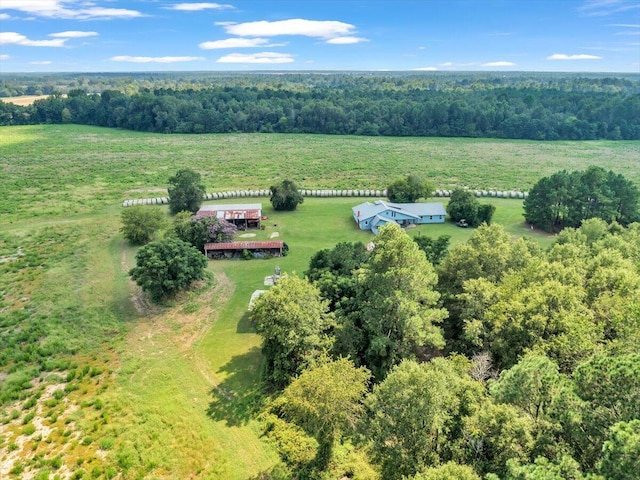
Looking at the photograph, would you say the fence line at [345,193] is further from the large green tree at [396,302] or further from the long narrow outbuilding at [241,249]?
the large green tree at [396,302]

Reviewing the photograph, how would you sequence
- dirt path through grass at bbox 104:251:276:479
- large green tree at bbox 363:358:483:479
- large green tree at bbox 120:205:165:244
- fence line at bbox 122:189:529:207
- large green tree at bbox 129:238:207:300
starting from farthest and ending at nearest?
fence line at bbox 122:189:529:207, large green tree at bbox 120:205:165:244, large green tree at bbox 129:238:207:300, dirt path through grass at bbox 104:251:276:479, large green tree at bbox 363:358:483:479

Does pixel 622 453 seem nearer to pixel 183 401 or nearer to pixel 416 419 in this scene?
pixel 416 419

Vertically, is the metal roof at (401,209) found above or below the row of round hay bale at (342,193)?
below

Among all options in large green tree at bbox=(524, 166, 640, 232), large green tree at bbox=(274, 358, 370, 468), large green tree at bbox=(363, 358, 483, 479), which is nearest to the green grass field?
large green tree at bbox=(274, 358, 370, 468)

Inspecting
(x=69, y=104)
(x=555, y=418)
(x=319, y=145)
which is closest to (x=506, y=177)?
(x=319, y=145)

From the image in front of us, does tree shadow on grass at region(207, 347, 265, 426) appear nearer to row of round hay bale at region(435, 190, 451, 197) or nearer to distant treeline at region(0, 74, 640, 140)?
row of round hay bale at region(435, 190, 451, 197)

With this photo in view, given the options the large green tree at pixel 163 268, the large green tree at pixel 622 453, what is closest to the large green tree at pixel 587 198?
the large green tree at pixel 163 268

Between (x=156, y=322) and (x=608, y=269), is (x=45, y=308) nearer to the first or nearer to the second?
(x=156, y=322)
